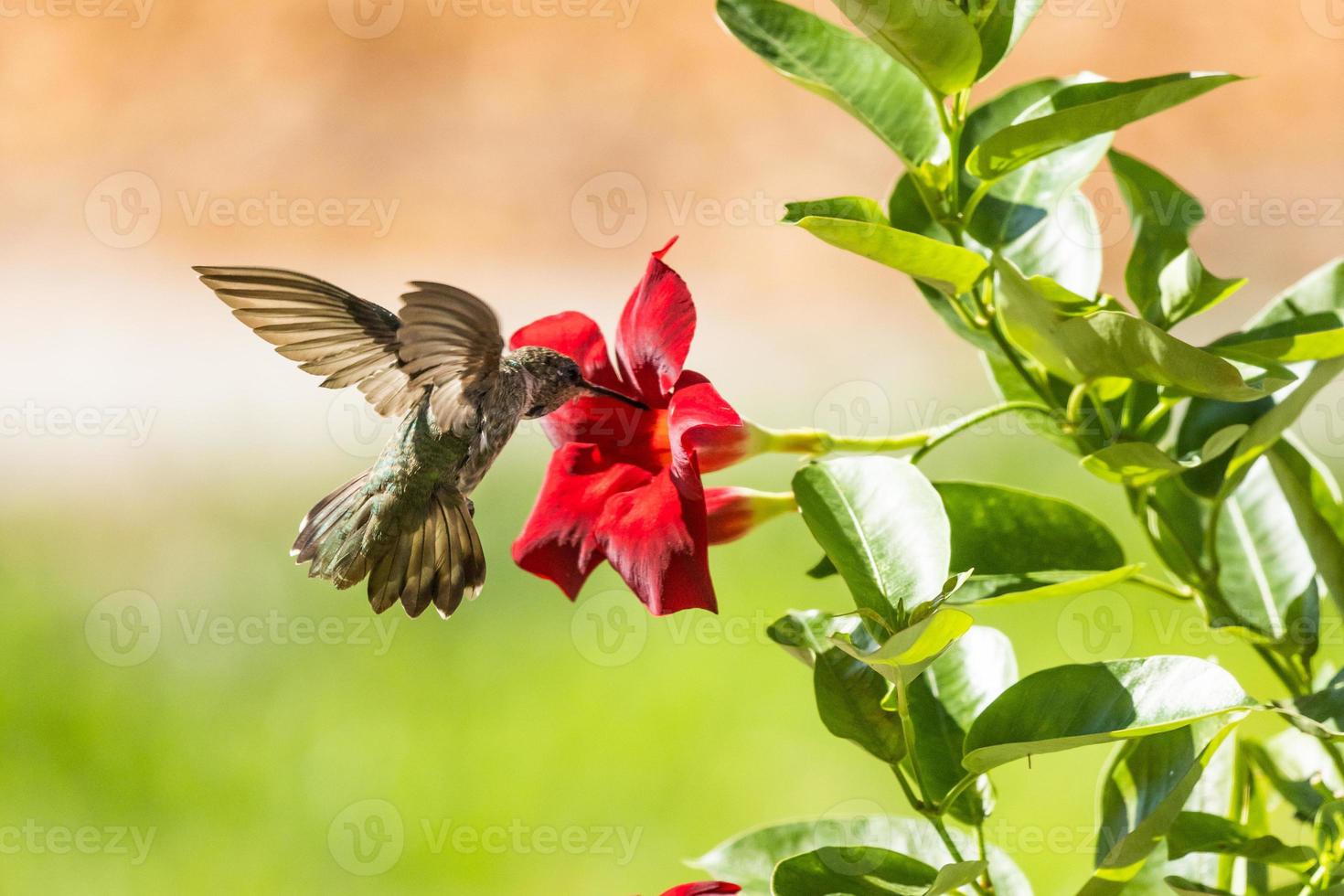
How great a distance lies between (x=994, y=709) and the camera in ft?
2.11

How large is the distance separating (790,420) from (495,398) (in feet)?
8.34

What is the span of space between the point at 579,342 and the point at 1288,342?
38 cm

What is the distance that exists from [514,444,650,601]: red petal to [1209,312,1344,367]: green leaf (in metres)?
0.32

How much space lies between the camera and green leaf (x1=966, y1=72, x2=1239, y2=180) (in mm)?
647

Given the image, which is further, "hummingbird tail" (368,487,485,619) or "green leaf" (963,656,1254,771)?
"hummingbird tail" (368,487,485,619)

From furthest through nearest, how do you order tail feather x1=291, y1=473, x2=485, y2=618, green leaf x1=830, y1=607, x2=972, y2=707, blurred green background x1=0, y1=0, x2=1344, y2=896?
1. blurred green background x1=0, y1=0, x2=1344, y2=896
2. tail feather x1=291, y1=473, x2=485, y2=618
3. green leaf x1=830, y1=607, x2=972, y2=707

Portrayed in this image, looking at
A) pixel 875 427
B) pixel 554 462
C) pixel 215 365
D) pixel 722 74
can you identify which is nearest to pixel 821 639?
pixel 554 462

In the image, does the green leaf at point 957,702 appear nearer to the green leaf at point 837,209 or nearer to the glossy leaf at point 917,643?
the glossy leaf at point 917,643

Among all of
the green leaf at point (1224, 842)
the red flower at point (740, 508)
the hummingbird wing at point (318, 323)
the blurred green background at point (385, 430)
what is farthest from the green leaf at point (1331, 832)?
the blurred green background at point (385, 430)

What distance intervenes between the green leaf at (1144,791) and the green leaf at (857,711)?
11cm

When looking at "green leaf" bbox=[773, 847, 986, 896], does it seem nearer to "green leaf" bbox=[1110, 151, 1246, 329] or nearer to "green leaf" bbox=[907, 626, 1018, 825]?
"green leaf" bbox=[907, 626, 1018, 825]

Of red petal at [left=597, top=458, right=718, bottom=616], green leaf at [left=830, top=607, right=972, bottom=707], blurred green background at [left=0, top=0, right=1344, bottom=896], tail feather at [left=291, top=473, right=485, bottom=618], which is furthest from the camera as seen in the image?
blurred green background at [left=0, top=0, right=1344, bottom=896]

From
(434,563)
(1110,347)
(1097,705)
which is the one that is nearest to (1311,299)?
(1110,347)

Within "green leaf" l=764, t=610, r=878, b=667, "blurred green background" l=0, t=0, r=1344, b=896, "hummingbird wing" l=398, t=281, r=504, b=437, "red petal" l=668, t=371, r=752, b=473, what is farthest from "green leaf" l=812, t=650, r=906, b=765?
"blurred green background" l=0, t=0, r=1344, b=896
